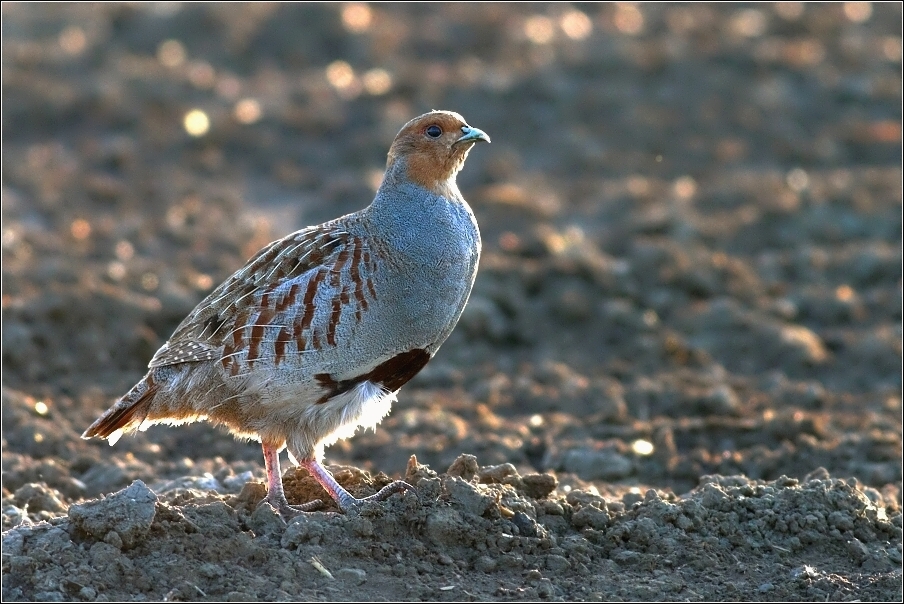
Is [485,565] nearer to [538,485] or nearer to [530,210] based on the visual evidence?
[538,485]

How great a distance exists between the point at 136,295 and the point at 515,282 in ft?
9.68

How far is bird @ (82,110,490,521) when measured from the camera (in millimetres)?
5305

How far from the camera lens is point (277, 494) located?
5.36 metres

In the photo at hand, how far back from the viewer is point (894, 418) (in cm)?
844

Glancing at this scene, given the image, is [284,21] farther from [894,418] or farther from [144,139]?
[894,418]

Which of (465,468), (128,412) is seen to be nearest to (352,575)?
(465,468)

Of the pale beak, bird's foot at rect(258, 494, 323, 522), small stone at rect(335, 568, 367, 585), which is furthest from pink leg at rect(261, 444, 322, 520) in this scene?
the pale beak

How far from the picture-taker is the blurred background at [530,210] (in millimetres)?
7910

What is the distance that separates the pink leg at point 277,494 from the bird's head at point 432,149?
1.32 m

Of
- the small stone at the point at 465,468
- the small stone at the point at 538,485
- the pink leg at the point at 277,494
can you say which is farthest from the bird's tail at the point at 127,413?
the small stone at the point at 538,485

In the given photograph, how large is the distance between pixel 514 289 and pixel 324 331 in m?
5.26

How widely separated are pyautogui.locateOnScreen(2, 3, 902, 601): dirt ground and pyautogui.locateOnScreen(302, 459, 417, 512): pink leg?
0.12 metres

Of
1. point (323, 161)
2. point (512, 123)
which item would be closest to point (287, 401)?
point (323, 161)

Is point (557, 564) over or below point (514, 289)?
below
